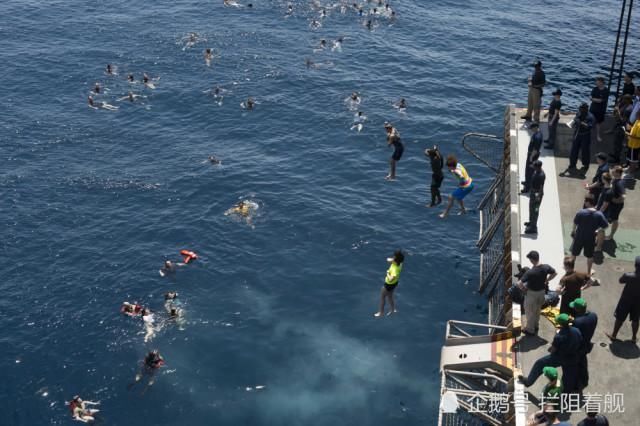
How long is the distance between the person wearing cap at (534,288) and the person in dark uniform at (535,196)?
4.64 m

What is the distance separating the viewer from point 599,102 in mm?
32094

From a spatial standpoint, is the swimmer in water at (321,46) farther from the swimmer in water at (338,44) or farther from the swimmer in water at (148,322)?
the swimmer in water at (148,322)

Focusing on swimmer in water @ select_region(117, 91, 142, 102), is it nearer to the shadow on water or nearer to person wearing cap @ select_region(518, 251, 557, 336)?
person wearing cap @ select_region(518, 251, 557, 336)

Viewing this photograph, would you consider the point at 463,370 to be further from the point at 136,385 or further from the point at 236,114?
the point at 236,114

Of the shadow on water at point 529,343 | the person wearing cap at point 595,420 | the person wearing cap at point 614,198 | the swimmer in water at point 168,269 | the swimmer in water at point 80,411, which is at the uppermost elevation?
the person wearing cap at point 614,198

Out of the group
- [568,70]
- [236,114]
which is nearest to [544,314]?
[236,114]

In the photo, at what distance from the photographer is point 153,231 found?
42875mm

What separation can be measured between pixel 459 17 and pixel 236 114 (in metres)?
33.4

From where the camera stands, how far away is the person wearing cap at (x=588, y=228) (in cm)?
2355

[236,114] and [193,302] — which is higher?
[236,114]

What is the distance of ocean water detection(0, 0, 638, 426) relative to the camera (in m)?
32.0

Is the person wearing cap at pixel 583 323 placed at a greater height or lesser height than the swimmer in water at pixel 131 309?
greater

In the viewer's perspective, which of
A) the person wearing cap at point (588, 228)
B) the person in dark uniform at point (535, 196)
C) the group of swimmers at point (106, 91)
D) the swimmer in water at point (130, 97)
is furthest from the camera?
the swimmer in water at point (130, 97)

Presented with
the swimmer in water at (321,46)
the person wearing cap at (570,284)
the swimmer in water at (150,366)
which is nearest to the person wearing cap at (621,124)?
the person wearing cap at (570,284)
